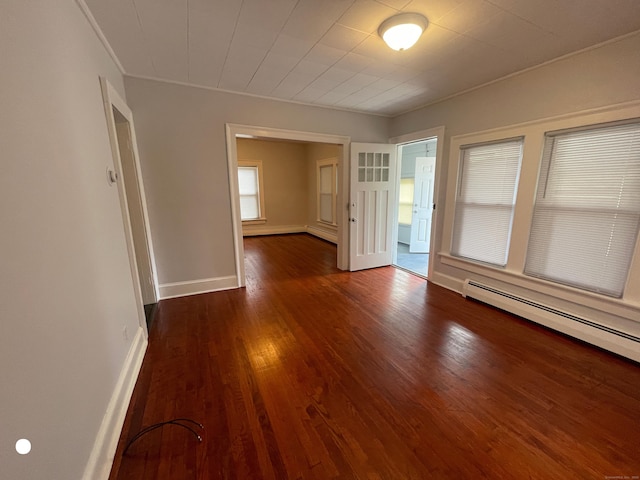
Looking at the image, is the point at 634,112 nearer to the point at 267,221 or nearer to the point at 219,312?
the point at 219,312

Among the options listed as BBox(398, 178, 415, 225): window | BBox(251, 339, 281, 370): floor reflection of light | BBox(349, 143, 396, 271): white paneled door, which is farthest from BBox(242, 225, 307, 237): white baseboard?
BBox(251, 339, 281, 370): floor reflection of light

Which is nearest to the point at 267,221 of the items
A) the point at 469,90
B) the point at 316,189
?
the point at 316,189

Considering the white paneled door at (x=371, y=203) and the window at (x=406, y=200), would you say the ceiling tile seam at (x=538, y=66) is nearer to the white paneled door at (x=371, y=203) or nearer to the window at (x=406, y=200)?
the white paneled door at (x=371, y=203)

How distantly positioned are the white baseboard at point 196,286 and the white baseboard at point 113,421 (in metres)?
1.27

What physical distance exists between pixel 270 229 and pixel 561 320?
6.48 meters

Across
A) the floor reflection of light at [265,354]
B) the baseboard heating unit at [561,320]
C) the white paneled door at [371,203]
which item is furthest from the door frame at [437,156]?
the floor reflection of light at [265,354]

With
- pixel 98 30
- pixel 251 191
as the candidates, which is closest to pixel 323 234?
pixel 251 191

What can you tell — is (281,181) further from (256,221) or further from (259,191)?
(256,221)

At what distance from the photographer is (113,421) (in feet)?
4.67

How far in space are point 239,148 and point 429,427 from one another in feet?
23.1

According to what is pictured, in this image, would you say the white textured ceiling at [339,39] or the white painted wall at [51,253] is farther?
the white textured ceiling at [339,39]

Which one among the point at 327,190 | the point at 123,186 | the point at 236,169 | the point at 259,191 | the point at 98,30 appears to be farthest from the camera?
the point at 259,191

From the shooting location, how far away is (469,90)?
3.01 meters

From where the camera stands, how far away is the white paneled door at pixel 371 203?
13.5 ft
